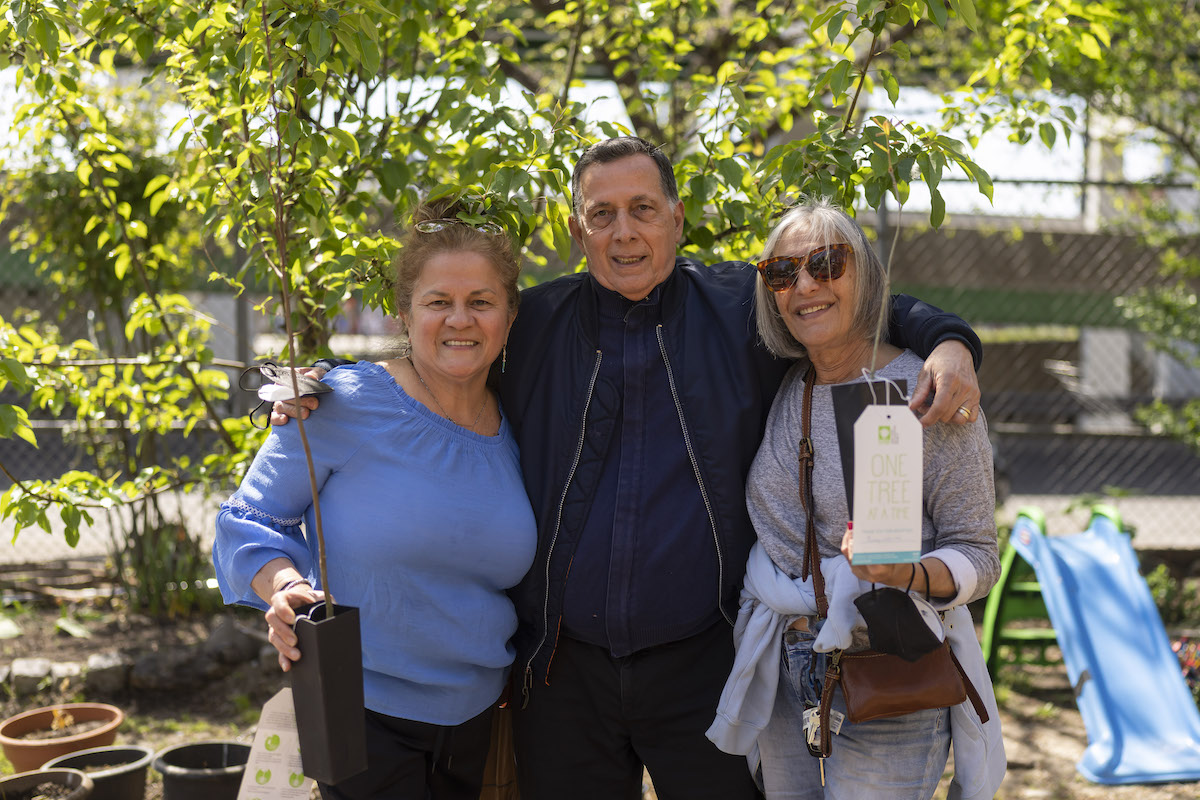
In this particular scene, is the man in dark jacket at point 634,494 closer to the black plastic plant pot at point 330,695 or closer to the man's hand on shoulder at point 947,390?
the man's hand on shoulder at point 947,390

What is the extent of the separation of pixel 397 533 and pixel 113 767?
2.20 meters

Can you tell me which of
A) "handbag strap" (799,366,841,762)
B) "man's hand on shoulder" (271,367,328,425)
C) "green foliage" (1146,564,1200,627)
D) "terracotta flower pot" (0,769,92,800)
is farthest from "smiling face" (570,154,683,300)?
"green foliage" (1146,564,1200,627)

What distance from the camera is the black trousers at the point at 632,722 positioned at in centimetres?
229

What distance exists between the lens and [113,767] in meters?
3.57

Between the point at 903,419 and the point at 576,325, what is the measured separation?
0.96m

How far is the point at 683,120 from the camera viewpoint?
482cm

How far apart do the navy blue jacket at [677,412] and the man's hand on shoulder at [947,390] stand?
18cm

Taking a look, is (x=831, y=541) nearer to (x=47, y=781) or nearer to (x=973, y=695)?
(x=973, y=695)

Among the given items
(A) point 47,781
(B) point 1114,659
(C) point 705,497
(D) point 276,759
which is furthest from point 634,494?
(B) point 1114,659

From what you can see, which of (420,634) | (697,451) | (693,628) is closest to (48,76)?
(420,634)

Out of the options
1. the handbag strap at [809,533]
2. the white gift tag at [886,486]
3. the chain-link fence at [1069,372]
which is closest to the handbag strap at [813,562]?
the handbag strap at [809,533]

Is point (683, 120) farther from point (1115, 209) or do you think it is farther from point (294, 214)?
point (1115, 209)

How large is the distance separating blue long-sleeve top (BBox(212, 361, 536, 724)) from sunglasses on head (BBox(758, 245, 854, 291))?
0.78 metres

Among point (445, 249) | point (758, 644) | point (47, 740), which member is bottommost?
point (47, 740)
